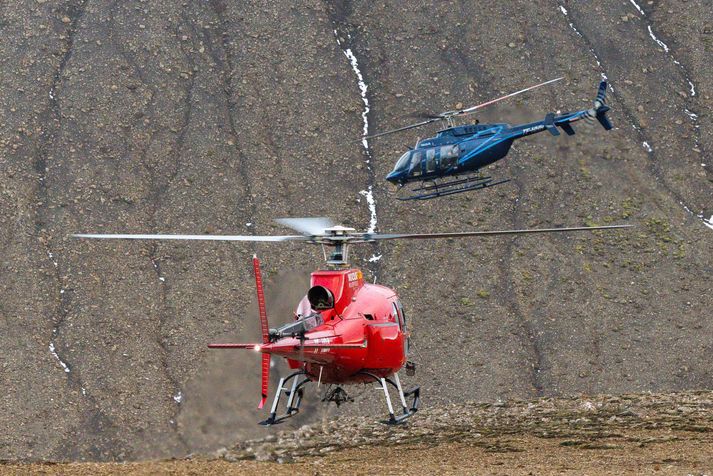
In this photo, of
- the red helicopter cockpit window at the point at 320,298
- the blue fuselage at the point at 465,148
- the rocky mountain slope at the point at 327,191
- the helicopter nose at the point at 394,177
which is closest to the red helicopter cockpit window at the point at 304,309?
the red helicopter cockpit window at the point at 320,298

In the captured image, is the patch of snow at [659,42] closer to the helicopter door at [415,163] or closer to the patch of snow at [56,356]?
the helicopter door at [415,163]

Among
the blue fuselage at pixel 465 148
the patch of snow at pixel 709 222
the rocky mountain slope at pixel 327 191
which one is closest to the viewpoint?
the blue fuselage at pixel 465 148

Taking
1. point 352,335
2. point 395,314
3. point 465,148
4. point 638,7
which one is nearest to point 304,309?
point 352,335

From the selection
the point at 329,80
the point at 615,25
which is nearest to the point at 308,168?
the point at 329,80

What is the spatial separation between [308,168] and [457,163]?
912 inches

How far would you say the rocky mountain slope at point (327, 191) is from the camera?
181ft

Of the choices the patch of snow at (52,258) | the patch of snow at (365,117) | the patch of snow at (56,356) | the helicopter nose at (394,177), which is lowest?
the patch of snow at (56,356)

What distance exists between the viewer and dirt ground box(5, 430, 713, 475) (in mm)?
24719

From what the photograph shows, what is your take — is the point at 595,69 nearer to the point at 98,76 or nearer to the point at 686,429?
the point at 98,76

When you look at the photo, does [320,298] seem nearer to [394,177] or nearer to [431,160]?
[431,160]

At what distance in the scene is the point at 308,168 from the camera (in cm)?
6500

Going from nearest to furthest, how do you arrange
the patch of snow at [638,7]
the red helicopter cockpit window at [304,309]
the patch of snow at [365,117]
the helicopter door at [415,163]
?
the red helicopter cockpit window at [304,309] < the helicopter door at [415,163] < the patch of snow at [365,117] < the patch of snow at [638,7]

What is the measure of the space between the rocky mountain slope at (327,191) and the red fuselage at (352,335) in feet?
43.9

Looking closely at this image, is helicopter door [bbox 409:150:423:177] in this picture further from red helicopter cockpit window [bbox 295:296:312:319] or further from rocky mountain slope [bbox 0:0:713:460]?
red helicopter cockpit window [bbox 295:296:312:319]
